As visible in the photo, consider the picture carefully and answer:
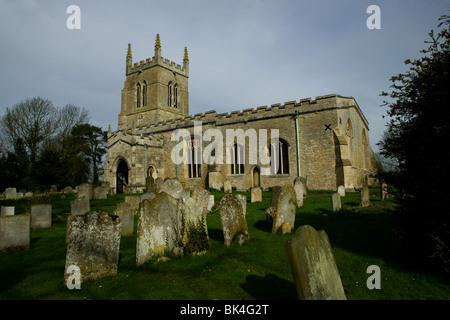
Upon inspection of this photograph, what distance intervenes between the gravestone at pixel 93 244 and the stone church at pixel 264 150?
48.7ft

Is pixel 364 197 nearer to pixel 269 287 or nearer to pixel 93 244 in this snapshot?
pixel 269 287

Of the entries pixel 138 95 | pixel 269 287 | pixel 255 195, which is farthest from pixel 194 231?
pixel 138 95

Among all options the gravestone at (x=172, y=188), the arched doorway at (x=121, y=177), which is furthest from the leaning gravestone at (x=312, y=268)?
the arched doorway at (x=121, y=177)

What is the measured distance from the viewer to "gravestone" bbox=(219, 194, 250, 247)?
604 cm

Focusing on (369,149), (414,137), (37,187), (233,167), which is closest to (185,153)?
(233,167)

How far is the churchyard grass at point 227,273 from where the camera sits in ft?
11.9

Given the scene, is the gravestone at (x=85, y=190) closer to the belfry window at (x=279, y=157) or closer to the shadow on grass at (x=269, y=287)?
the belfry window at (x=279, y=157)

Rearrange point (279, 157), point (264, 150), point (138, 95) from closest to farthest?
point (279, 157) → point (264, 150) → point (138, 95)

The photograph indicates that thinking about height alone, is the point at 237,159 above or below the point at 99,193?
above

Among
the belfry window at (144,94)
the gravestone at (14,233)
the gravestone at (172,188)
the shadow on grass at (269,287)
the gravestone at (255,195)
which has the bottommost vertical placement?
the shadow on grass at (269,287)

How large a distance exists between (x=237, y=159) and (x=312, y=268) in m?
17.8

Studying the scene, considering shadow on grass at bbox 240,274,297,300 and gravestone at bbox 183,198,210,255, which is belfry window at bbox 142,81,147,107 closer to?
gravestone at bbox 183,198,210,255

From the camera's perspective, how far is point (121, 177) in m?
24.5

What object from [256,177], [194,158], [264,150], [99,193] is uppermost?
[264,150]
